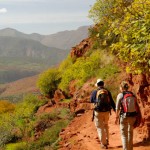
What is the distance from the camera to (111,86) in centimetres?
1961

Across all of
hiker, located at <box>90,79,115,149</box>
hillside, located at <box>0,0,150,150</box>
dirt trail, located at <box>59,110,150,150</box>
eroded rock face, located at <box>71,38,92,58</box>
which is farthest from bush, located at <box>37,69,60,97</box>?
hiker, located at <box>90,79,115,149</box>

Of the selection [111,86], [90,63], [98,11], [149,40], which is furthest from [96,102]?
[98,11]

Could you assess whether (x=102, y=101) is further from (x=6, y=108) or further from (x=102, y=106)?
(x=6, y=108)

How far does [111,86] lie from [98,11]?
12.6 meters

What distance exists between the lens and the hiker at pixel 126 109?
32.7ft

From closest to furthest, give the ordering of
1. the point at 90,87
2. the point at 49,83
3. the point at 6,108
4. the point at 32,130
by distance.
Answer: the point at 32,130, the point at 90,87, the point at 49,83, the point at 6,108

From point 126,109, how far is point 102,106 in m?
1.37

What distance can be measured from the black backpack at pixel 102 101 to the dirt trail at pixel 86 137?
1.47 metres

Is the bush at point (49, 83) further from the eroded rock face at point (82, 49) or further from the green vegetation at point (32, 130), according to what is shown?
the green vegetation at point (32, 130)

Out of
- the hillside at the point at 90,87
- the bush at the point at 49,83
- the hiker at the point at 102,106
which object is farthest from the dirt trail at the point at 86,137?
the bush at the point at 49,83

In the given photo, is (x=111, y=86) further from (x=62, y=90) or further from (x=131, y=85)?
(x=62, y=90)

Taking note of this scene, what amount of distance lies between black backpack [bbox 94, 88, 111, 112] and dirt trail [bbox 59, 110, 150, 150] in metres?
1.47

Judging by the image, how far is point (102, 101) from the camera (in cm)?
1118

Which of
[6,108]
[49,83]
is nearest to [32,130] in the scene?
[49,83]
